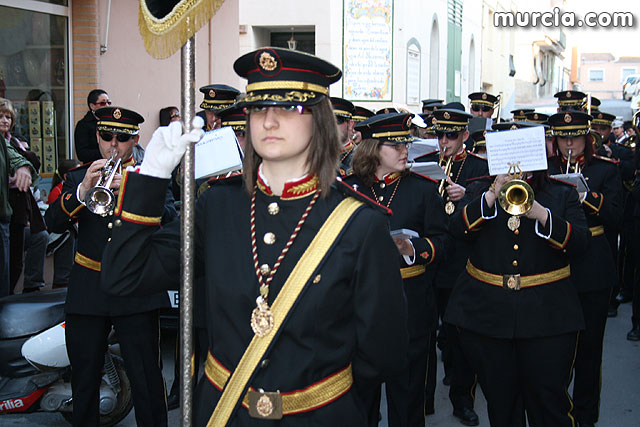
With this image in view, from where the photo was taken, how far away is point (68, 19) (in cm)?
948

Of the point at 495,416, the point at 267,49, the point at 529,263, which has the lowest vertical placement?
the point at 495,416

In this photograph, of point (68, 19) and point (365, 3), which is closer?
point (68, 19)

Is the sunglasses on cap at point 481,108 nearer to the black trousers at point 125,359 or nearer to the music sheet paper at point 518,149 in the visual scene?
the music sheet paper at point 518,149

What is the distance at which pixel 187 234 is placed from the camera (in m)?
2.43

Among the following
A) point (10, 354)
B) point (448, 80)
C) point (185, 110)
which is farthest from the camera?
point (448, 80)

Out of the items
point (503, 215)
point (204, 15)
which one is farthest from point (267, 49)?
point (503, 215)

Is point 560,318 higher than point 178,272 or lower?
lower

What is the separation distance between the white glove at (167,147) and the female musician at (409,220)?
2268 millimetres

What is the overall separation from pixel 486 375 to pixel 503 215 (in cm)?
89

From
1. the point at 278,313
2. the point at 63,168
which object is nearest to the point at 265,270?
the point at 278,313

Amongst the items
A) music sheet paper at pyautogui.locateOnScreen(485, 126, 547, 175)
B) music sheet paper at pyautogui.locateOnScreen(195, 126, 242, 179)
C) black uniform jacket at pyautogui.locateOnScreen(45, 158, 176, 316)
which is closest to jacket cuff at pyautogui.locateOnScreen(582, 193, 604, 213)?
music sheet paper at pyautogui.locateOnScreen(485, 126, 547, 175)

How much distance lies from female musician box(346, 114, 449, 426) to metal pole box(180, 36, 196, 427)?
219 centimetres

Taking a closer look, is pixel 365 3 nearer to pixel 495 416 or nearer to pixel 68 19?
pixel 68 19

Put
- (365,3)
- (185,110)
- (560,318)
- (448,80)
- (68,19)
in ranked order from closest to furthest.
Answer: (185,110) < (560,318) < (68,19) < (365,3) < (448,80)
